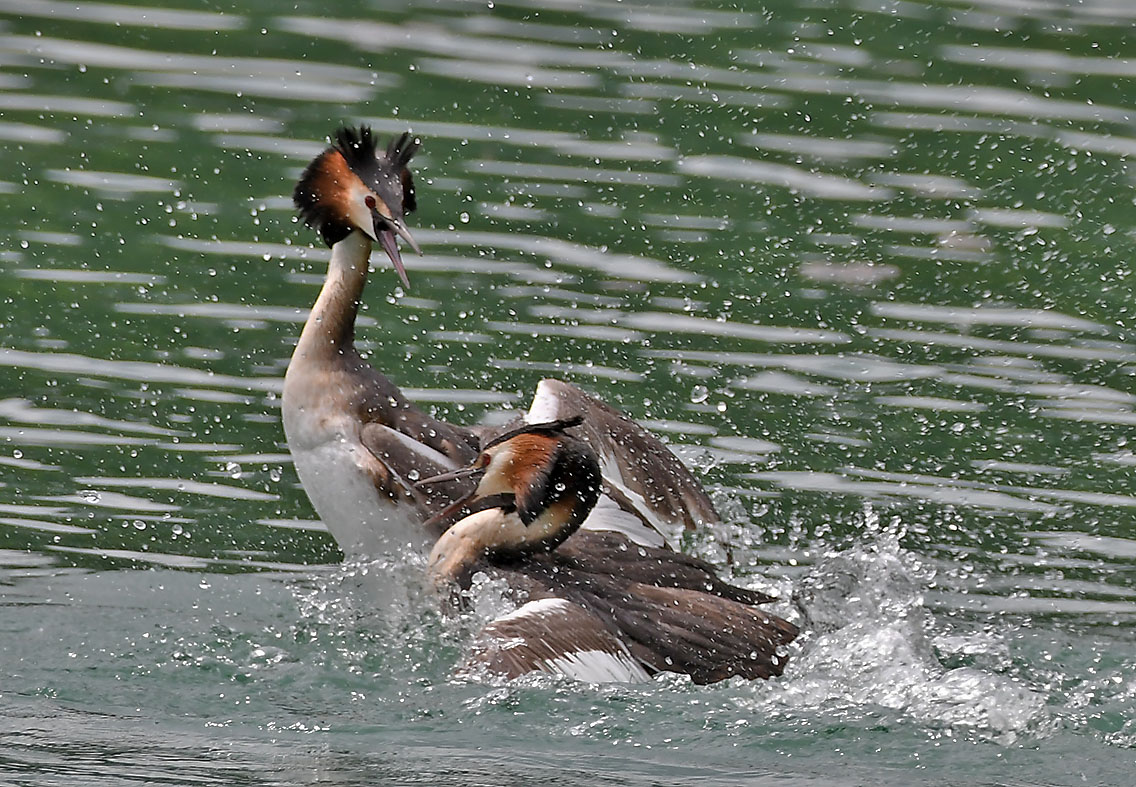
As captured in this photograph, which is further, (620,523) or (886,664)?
(620,523)

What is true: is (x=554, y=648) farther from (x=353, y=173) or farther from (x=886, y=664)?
(x=353, y=173)

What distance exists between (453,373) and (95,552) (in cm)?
239

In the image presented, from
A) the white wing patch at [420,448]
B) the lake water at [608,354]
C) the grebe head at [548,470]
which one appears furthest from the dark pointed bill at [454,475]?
the lake water at [608,354]

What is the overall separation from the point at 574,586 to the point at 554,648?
68cm

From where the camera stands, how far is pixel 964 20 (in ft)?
59.4

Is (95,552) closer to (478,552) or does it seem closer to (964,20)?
(478,552)

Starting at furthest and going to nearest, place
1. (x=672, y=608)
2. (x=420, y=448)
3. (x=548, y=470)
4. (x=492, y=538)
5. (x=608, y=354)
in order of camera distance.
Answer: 1. (x=608, y=354)
2. (x=420, y=448)
3. (x=492, y=538)
4. (x=548, y=470)
5. (x=672, y=608)

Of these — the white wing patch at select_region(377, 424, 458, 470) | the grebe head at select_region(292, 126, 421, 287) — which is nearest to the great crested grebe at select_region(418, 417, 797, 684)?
the white wing patch at select_region(377, 424, 458, 470)

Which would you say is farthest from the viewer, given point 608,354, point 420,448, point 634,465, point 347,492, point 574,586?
point 608,354

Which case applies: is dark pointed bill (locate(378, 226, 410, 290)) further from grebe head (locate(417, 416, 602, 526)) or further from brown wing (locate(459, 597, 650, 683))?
brown wing (locate(459, 597, 650, 683))

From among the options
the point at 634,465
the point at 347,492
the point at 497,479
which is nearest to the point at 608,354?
the point at 634,465

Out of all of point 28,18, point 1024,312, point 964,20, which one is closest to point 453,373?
point 1024,312

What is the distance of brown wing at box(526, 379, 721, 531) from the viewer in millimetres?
9867

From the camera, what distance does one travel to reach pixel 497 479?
8992 millimetres
